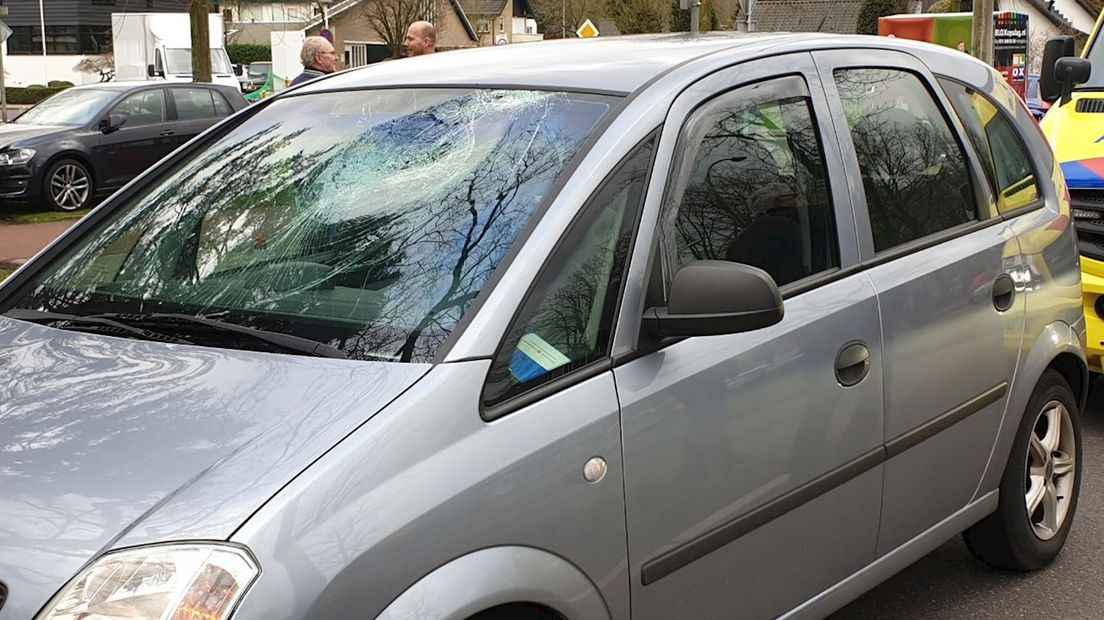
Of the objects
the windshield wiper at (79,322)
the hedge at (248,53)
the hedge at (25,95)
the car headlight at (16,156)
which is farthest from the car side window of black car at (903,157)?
the hedge at (248,53)

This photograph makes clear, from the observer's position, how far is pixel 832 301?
322 cm

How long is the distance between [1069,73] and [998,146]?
13.0ft

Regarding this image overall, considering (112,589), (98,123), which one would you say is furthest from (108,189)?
(112,589)

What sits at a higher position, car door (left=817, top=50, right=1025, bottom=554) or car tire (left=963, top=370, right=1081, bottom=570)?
car door (left=817, top=50, right=1025, bottom=554)

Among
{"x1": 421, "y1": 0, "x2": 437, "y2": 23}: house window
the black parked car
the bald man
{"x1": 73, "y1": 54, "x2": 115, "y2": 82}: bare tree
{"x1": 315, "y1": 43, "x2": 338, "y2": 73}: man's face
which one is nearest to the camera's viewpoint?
the bald man

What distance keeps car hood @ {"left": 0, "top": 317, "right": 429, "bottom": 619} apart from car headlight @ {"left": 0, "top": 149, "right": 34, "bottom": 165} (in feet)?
43.6

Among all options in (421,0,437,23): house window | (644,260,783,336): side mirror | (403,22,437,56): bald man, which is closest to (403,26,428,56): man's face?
(403,22,437,56): bald man

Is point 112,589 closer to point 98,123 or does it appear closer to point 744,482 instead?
point 744,482

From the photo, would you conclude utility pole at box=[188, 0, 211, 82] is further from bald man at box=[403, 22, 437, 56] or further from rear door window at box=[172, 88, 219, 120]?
bald man at box=[403, 22, 437, 56]

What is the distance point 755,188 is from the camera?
3.18m

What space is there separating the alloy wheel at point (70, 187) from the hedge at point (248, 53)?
46449mm

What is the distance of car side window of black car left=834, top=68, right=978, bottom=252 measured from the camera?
350 cm

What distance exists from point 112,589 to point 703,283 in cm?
129

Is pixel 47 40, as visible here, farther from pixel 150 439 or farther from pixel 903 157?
pixel 150 439
